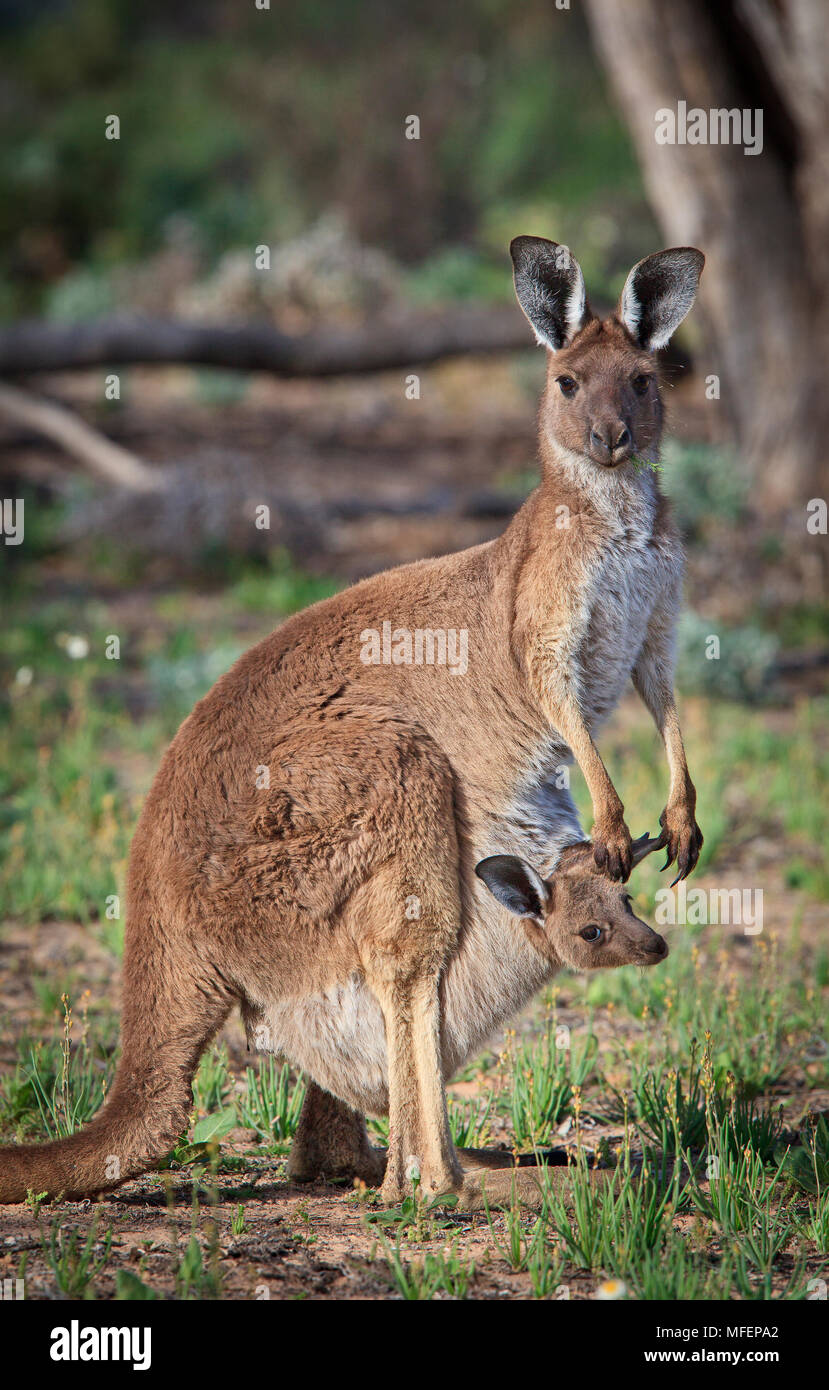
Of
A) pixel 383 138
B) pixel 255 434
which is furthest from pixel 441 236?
pixel 255 434

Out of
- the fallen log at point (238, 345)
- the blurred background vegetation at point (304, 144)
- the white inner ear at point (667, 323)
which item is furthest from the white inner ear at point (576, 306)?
the blurred background vegetation at point (304, 144)

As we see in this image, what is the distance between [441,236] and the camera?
1958cm

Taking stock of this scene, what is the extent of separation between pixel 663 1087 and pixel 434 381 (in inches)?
491

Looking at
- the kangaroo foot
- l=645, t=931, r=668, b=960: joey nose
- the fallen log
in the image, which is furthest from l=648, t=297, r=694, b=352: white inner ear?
the fallen log

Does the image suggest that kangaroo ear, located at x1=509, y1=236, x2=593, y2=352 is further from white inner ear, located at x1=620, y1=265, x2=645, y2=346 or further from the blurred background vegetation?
the blurred background vegetation

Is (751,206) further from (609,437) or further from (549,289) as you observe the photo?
(609,437)

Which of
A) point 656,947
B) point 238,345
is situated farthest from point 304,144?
point 656,947

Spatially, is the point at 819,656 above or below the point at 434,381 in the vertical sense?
below

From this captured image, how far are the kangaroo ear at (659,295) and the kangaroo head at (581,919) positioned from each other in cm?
133

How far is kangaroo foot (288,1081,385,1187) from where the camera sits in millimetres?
3533

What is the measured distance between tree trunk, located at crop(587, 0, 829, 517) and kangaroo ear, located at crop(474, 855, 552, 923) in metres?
6.83

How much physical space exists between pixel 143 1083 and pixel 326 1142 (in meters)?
0.59

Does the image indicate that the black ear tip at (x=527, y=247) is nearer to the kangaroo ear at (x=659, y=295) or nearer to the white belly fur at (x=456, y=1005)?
the kangaroo ear at (x=659, y=295)

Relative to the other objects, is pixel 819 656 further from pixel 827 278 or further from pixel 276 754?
pixel 276 754
